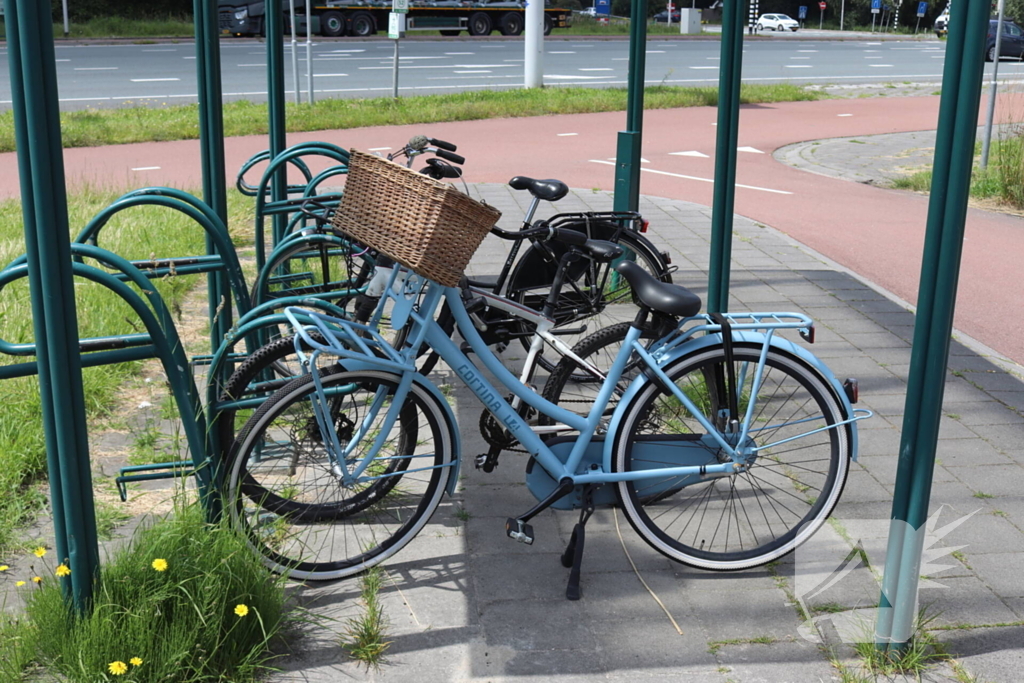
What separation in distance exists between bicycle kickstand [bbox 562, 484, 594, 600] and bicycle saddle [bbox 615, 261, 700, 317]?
62cm

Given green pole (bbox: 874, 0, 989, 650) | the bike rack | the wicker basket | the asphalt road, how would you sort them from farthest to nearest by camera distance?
the asphalt road
the wicker basket
the bike rack
green pole (bbox: 874, 0, 989, 650)

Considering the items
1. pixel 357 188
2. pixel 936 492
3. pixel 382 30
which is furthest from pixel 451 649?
pixel 382 30

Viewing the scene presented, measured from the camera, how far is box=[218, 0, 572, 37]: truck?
92.7 ft

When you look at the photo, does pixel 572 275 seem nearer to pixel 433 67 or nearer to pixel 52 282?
pixel 52 282

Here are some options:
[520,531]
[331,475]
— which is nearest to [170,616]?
[331,475]

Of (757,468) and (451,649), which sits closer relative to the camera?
(451,649)

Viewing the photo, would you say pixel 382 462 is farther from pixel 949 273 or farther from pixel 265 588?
pixel 949 273

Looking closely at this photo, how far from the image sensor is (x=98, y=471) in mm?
4059

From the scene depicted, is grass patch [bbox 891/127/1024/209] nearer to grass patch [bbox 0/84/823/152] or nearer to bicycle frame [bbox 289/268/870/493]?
grass patch [bbox 0/84/823/152]

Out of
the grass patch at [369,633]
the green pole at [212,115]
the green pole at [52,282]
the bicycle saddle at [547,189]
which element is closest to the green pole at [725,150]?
the bicycle saddle at [547,189]

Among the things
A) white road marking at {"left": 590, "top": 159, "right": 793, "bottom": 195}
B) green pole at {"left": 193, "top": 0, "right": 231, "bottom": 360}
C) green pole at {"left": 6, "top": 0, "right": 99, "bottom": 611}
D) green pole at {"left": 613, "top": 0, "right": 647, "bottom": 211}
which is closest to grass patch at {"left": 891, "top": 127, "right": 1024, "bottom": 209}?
white road marking at {"left": 590, "top": 159, "right": 793, "bottom": 195}

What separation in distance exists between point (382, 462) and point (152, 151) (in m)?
9.90

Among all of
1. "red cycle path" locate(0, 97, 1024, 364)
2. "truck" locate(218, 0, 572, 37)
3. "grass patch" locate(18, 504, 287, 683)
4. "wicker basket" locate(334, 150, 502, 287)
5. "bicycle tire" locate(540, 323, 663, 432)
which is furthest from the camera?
"truck" locate(218, 0, 572, 37)

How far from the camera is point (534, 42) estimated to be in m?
18.2
